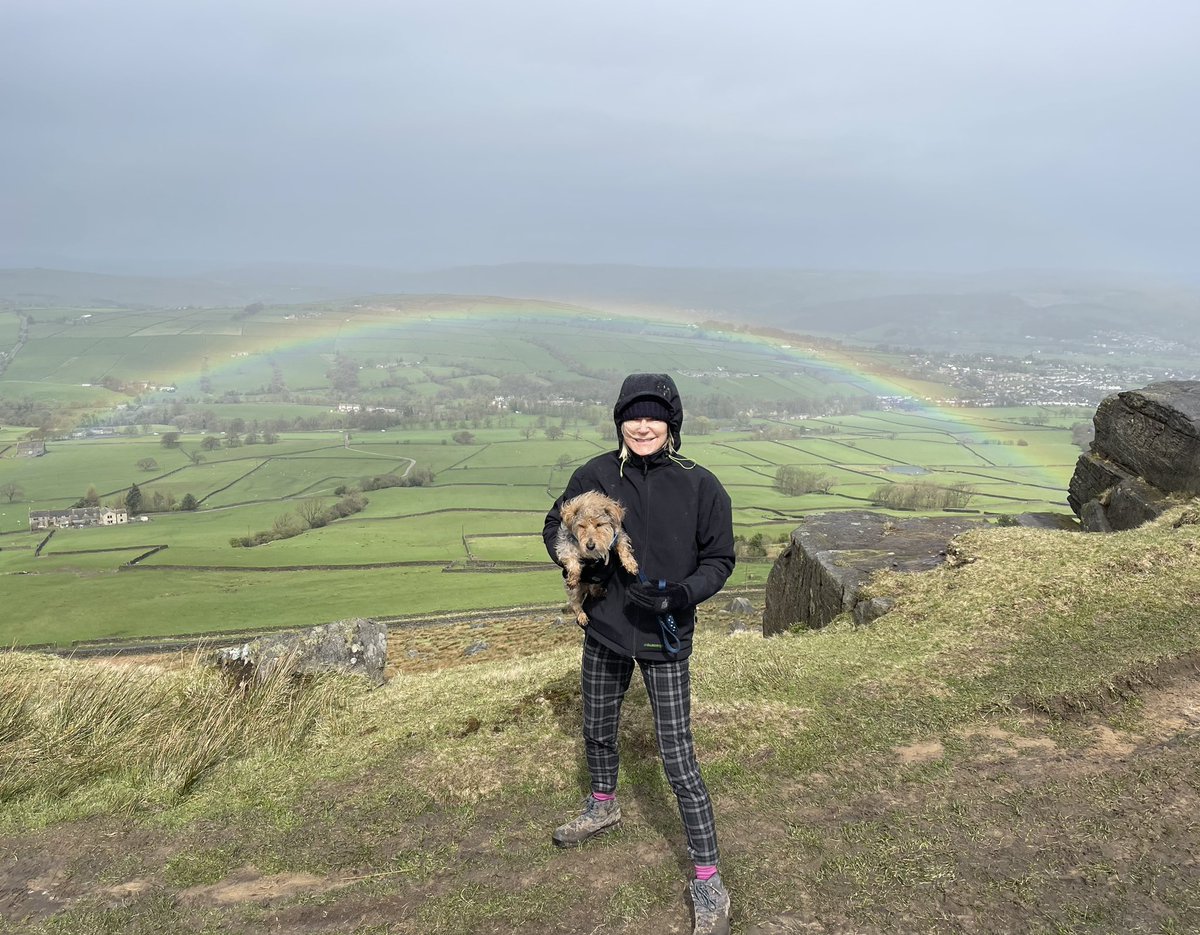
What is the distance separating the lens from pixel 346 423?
16112 centimetres

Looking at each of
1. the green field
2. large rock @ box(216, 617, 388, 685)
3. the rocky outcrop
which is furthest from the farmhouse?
the rocky outcrop

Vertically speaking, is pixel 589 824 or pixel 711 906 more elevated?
pixel 711 906

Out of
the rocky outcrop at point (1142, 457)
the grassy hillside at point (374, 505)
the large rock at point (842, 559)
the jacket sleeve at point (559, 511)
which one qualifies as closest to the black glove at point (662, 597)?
the jacket sleeve at point (559, 511)

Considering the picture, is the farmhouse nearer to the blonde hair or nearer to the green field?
the green field

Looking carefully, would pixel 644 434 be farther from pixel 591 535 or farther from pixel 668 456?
pixel 591 535

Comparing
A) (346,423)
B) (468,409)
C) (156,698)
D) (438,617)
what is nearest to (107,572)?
(438,617)

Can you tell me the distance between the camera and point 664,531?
486cm

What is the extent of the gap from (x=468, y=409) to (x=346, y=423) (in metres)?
31.0

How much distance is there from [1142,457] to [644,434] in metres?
18.5

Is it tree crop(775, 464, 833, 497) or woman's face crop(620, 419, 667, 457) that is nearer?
woman's face crop(620, 419, 667, 457)

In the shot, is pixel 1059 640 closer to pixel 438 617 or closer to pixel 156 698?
pixel 156 698

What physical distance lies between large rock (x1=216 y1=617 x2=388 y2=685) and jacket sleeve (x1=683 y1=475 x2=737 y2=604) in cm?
727

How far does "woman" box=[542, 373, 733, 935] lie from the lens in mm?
4793

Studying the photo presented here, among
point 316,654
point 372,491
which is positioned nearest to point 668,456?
point 316,654
